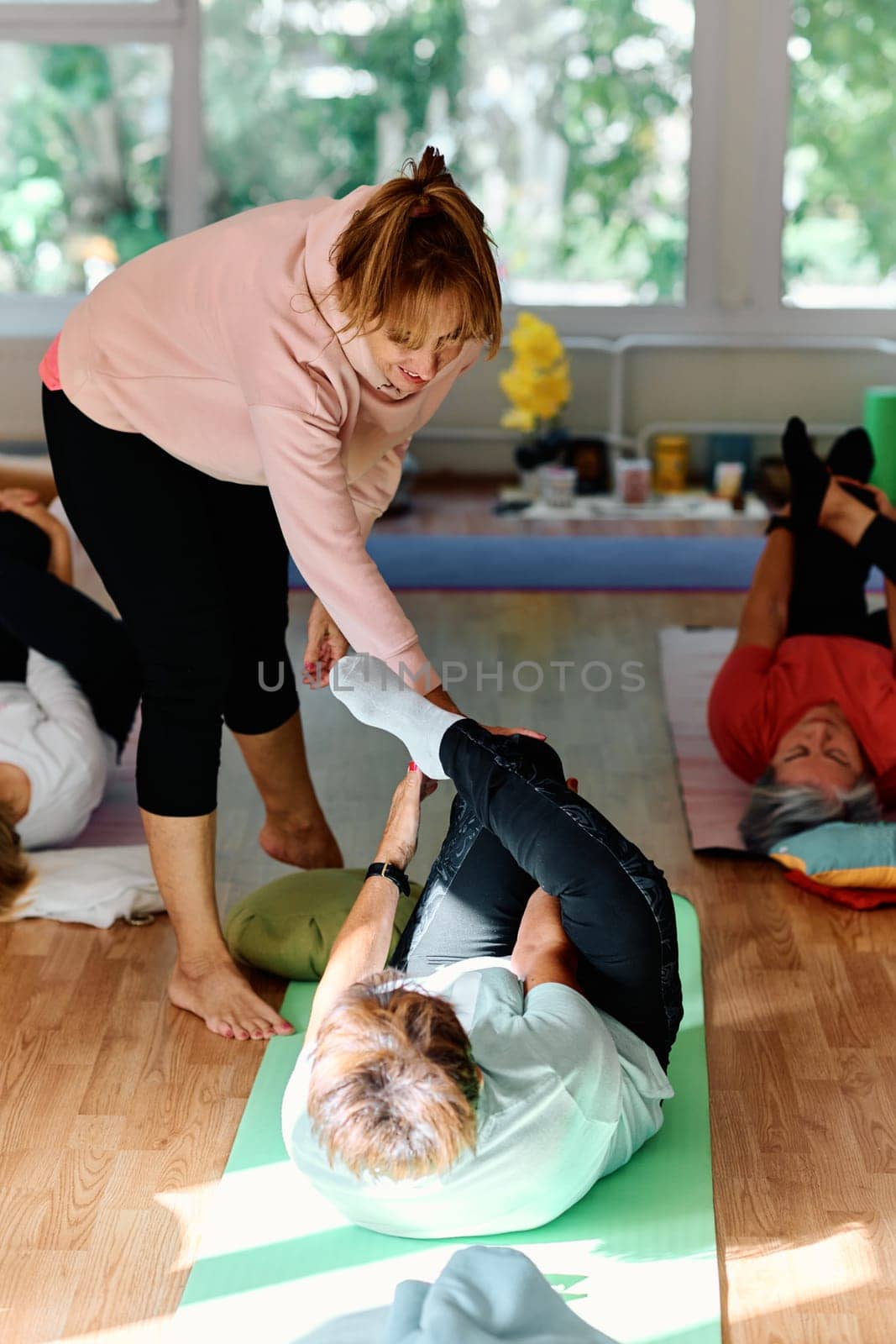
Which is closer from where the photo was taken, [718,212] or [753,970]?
[753,970]

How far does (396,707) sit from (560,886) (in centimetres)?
33

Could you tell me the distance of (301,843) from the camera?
2.53 metres

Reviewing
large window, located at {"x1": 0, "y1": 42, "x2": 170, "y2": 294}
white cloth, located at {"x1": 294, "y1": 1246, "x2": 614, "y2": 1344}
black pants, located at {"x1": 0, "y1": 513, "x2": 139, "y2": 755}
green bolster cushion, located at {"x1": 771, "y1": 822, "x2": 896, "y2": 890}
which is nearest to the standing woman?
black pants, located at {"x1": 0, "y1": 513, "x2": 139, "y2": 755}

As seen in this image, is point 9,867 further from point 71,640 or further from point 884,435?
point 884,435

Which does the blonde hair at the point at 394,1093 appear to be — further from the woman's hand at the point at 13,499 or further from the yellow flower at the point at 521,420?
the yellow flower at the point at 521,420

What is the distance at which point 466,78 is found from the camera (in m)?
5.39

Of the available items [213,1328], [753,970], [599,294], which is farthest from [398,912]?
[599,294]

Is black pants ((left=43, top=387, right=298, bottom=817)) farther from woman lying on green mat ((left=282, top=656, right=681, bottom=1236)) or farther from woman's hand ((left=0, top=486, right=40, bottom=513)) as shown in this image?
woman's hand ((left=0, top=486, right=40, bottom=513))

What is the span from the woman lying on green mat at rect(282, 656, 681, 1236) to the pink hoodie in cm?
17

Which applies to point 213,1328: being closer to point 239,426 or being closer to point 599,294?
point 239,426

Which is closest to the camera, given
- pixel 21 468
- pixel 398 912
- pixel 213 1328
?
pixel 213 1328

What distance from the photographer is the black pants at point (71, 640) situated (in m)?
2.78

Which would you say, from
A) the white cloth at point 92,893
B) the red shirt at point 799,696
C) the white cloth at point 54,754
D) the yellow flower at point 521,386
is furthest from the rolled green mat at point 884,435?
the white cloth at point 92,893

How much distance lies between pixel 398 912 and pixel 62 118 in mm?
4238
